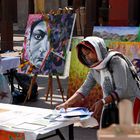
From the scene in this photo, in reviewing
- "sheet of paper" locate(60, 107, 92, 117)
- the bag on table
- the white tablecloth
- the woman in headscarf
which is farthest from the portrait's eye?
the bag on table

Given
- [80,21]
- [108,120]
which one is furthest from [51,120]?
[80,21]

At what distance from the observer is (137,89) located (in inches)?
140

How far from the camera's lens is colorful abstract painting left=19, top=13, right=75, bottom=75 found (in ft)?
24.1

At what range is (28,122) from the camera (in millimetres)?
3648

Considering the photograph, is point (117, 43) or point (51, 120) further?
point (117, 43)

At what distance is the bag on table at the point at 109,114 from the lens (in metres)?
3.23

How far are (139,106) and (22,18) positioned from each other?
82.4ft

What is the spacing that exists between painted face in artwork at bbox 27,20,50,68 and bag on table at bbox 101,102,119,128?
4.19 m

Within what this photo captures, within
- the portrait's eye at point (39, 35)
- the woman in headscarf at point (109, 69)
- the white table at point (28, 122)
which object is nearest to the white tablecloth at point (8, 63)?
the portrait's eye at point (39, 35)

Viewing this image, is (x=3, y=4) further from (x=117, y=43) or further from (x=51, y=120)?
(x=51, y=120)

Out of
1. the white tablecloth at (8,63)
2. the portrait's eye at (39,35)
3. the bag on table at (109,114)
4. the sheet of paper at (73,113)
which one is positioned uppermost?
the portrait's eye at (39,35)

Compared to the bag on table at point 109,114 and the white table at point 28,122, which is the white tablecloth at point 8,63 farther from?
the bag on table at point 109,114

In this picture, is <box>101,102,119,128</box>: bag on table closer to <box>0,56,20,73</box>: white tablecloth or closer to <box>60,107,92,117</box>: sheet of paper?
<box>60,107,92,117</box>: sheet of paper

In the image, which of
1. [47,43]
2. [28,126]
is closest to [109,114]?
[28,126]
